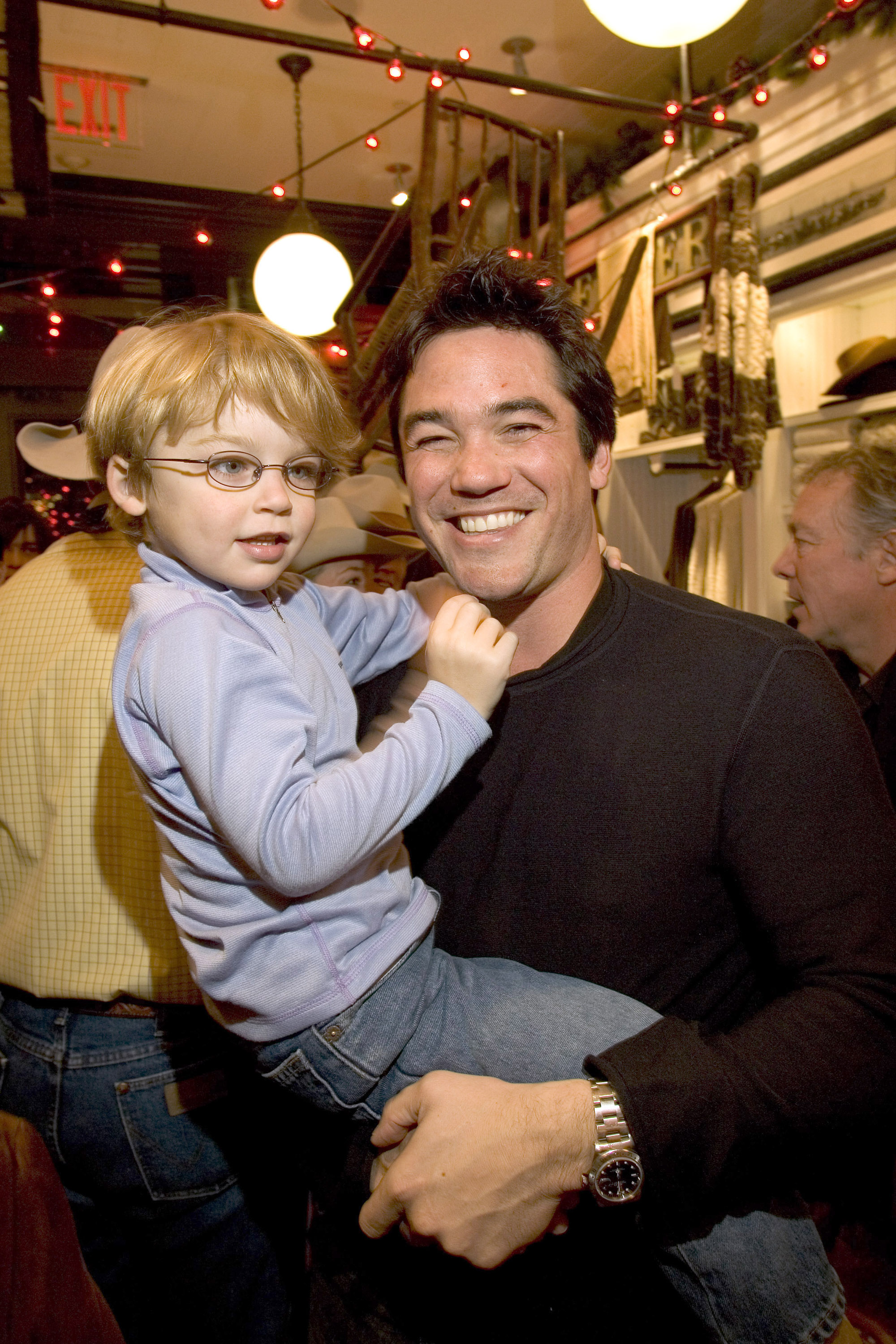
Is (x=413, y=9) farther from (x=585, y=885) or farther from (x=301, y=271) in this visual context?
(x=585, y=885)

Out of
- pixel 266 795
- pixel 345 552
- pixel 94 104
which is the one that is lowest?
pixel 266 795

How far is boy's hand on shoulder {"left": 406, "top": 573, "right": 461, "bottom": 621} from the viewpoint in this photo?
169cm

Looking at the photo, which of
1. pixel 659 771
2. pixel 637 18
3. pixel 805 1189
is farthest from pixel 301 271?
pixel 805 1189

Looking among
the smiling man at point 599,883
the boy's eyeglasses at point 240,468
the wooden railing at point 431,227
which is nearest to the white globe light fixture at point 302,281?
the wooden railing at point 431,227

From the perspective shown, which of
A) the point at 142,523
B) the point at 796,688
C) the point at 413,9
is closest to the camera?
the point at 796,688

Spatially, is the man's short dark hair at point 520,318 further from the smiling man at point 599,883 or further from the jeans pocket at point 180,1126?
the jeans pocket at point 180,1126

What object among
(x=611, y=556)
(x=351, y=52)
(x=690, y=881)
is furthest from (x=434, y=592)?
(x=351, y=52)

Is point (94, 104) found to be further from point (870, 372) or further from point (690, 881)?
point (690, 881)

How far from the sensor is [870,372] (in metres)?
3.40

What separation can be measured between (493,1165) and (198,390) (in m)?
1.07

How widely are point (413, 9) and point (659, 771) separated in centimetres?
450

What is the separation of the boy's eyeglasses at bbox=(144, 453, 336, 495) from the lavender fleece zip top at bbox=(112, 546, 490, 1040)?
14cm

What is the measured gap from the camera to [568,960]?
129 cm

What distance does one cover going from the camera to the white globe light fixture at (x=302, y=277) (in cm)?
426
